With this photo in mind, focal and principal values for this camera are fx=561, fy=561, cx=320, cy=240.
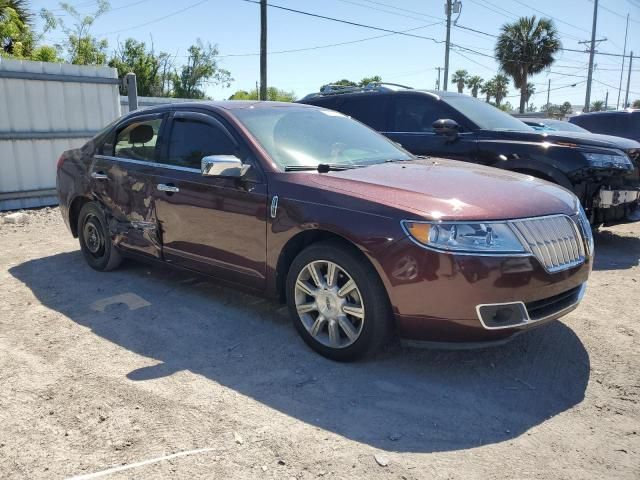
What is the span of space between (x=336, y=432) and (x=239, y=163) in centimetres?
194

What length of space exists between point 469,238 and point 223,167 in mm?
1706

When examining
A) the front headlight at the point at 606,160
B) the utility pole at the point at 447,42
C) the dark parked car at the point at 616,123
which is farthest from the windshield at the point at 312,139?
the utility pole at the point at 447,42

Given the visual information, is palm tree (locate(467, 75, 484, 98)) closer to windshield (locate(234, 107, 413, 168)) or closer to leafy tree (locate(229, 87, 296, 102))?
leafy tree (locate(229, 87, 296, 102))

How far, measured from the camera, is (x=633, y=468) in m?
2.55

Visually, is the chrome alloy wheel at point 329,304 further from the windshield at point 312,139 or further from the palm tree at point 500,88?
the palm tree at point 500,88

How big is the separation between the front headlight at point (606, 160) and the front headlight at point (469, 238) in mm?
3608

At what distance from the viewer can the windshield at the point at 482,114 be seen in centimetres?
688

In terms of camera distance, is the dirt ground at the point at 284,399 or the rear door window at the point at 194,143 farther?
the rear door window at the point at 194,143

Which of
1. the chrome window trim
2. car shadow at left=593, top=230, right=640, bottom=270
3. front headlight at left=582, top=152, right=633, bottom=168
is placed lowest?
car shadow at left=593, top=230, right=640, bottom=270

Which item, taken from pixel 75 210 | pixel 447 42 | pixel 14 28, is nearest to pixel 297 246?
pixel 75 210

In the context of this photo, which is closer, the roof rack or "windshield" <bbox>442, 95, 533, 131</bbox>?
"windshield" <bbox>442, 95, 533, 131</bbox>

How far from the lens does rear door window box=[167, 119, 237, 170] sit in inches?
168

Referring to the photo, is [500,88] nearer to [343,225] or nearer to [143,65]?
[143,65]

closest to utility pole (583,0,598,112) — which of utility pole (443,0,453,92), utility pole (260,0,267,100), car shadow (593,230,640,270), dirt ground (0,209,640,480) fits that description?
utility pole (443,0,453,92)
